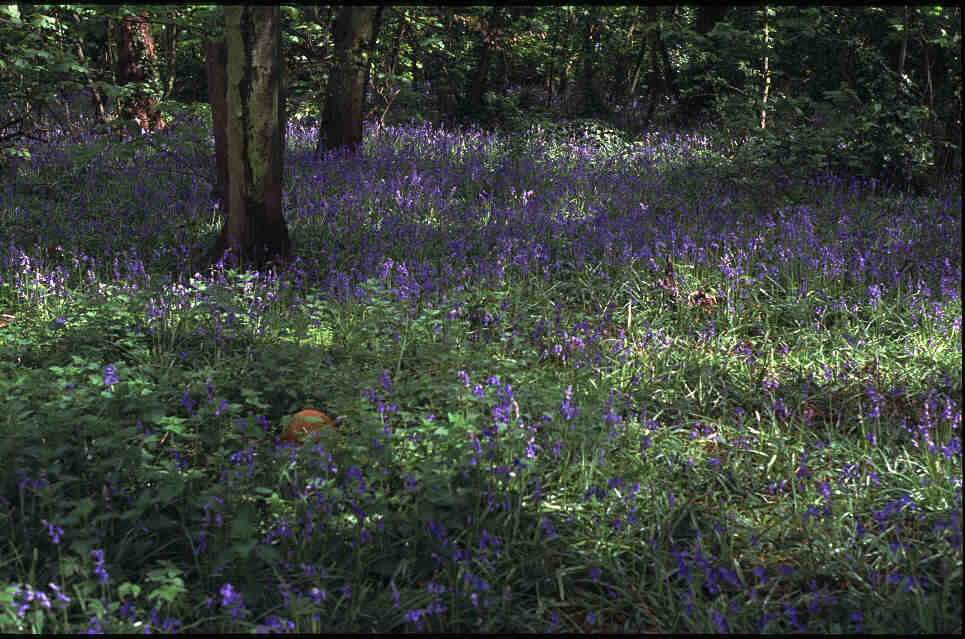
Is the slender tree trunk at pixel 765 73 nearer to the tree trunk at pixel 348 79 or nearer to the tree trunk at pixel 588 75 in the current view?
the tree trunk at pixel 588 75

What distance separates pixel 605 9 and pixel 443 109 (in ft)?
13.7

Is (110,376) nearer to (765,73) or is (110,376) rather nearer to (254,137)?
(254,137)

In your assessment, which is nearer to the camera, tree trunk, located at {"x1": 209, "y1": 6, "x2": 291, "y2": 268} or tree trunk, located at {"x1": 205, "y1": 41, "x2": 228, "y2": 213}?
tree trunk, located at {"x1": 209, "y1": 6, "x2": 291, "y2": 268}

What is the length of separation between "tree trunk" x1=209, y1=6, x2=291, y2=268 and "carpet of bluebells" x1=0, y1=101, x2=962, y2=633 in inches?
13.3

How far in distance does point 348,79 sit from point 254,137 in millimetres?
4875

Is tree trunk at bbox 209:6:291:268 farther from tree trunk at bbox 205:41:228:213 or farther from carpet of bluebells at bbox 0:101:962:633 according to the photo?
tree trunk at bbox 205:41:228:213

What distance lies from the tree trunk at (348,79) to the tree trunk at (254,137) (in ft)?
13.8

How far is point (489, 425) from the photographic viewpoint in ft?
11.8

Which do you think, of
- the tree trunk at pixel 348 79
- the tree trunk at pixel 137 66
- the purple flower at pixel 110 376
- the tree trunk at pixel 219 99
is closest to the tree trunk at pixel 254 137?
the tree trunk at pixel 219 99

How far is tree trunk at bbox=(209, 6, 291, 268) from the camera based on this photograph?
19.0 feet

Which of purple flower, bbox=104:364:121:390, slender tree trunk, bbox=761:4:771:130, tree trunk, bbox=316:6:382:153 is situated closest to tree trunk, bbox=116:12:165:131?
tree trunk, bbox=316:6:382:153

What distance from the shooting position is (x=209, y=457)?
345cm

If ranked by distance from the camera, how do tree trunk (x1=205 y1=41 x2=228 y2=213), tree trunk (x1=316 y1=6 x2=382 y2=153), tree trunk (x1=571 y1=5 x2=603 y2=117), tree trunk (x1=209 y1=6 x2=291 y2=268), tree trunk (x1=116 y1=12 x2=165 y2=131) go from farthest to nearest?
tree trunk (x1=571 y1=5 x2=603 y2=117), tree trunk (x1=116 y1=12 x2=165 y2=131), tree trunk (x1=316 y1=6 x2=382 y2=153), tree trunk (x1=205 y1=41 x2=228 y2=213), tree trunk (x1=209 y1=6 x2=291 y2=268)

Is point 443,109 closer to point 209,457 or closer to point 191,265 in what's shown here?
point 191,265
